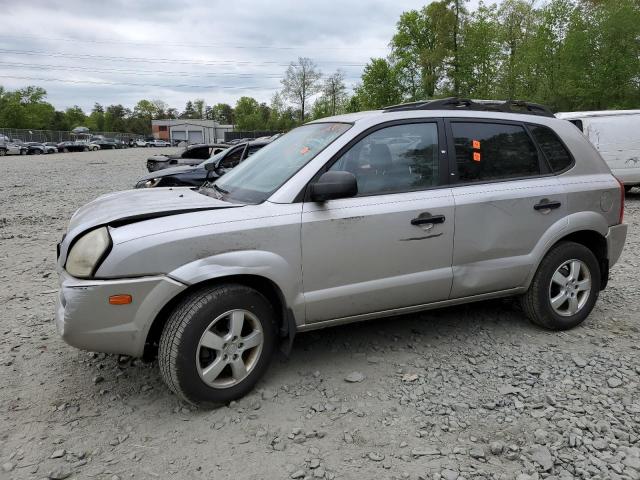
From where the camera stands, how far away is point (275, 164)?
147 inches

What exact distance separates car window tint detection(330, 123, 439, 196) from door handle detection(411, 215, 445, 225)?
0.23 m

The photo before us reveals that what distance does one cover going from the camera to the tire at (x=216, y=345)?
294 cm

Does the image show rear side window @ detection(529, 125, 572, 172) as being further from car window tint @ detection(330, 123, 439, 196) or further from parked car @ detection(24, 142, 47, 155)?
parked car @ detection(24, 142, 47, 155)

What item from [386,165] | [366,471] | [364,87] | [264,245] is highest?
[364,87]

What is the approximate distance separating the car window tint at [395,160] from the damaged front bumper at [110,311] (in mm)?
1370

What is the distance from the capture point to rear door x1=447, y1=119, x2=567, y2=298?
12.2 ft

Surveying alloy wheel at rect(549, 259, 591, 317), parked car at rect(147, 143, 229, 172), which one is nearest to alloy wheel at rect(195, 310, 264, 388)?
alloy wheel at rect(549, 259, 591, 317)

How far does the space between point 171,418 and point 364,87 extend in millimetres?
46024

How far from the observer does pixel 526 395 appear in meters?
3.24

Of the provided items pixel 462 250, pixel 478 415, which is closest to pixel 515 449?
pixel 478 415

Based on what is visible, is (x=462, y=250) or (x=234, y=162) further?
(x=234, y=162)

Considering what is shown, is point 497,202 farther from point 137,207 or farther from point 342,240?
point 137,207

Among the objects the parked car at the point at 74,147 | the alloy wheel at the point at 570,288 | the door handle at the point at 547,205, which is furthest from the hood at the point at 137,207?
the parked car at the point at 74,147

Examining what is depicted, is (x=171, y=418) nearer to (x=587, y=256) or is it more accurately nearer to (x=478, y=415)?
(x=478, y=415)
